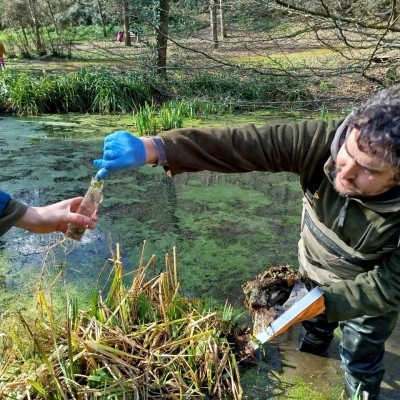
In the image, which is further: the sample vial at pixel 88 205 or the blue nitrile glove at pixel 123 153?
the sample vial at pixel 88 205

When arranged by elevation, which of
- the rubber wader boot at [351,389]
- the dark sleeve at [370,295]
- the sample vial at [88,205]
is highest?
the sample vial at [88,205]

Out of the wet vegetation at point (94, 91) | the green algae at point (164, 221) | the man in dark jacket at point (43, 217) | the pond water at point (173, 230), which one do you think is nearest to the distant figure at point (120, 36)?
the wet vegetation at point (94, 91)

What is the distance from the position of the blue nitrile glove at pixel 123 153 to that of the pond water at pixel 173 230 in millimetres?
518

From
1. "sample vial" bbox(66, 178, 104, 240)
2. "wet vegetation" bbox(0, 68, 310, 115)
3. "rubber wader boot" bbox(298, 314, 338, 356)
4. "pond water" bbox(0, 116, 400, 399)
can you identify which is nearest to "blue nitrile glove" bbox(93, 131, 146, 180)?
"sample vial" bbox(66, 178, 104, 240)

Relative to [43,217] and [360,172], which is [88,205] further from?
[360,172]

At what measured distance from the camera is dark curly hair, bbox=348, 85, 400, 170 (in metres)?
1.33

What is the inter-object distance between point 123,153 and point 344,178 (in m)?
0.66

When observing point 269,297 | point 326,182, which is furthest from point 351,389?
point 326,182

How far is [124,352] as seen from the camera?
5.49 feet

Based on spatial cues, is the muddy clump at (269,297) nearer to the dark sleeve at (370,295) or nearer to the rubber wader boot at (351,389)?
the dark sleeve at (370,295)

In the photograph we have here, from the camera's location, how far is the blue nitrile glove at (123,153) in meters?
1.42

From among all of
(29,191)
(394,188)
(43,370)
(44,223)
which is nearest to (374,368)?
(394,188)

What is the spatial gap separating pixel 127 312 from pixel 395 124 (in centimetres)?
121

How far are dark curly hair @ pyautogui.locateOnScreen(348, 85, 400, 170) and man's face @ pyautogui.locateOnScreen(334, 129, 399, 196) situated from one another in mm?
18
